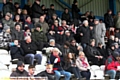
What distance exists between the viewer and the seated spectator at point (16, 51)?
11.1 metres

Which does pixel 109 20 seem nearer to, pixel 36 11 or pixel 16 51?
pixel 36 11

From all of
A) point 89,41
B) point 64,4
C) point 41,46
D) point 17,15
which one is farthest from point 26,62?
point 64,4

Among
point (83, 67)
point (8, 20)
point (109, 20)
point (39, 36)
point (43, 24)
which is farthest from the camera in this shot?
point (109, 20)

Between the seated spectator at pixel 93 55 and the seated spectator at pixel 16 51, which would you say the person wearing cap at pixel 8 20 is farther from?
the seated spectator at pixel 93 55

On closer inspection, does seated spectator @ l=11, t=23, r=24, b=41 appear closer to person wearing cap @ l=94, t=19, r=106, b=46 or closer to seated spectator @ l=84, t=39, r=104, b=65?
seated spectator @ l=84, t=39, r=104, b=65

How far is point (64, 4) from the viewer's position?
18734mm

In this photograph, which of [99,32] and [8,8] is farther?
[99,32]

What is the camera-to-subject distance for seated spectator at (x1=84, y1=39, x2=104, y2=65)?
513 inches

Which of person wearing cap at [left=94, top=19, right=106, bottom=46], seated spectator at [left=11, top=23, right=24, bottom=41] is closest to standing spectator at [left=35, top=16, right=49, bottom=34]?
seated spectator at [left=11, top=23, right=24, bottom=41]

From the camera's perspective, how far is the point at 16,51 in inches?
437

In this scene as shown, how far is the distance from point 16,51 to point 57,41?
100 inches

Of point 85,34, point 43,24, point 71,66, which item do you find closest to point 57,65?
point 71,66

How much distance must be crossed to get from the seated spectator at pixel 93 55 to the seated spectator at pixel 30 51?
7.12ft

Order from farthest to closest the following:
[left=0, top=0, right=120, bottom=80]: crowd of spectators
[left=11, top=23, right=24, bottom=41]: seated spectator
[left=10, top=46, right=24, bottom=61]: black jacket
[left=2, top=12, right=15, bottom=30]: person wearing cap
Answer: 1. [left=2, top=12, right=15, bottom=30]: person wearing cap
2. [left=11, top=23, right=24, bottom=41]: seated spectator
3. [left=0, top=0, right=120, bottom=80]: crowd of spectators
4. [left=10, top=46, right=24, bottom=61]: black jacket
